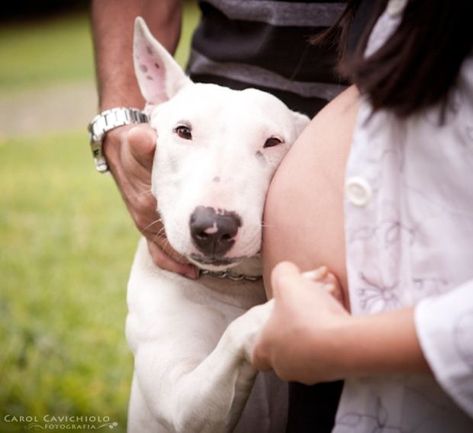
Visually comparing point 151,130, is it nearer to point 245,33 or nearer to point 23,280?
point 245,33

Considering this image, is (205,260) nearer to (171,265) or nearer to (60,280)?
(171,265)

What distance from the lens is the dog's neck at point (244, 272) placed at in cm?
201

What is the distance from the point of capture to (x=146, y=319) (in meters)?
2.05

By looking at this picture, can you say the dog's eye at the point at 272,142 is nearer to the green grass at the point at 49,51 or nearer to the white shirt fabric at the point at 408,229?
the white shirt fabric at the point at 408,229

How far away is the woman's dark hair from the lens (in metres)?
1.38

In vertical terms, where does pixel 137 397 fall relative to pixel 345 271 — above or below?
below

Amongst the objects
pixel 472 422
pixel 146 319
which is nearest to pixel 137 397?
pixel 146 319

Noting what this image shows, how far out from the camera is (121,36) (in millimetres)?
2707

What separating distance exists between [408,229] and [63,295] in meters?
3.30

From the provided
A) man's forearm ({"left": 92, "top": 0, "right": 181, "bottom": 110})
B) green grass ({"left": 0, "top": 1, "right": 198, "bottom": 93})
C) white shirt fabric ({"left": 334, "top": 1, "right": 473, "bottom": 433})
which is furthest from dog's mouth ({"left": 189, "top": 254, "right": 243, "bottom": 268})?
green grass ({"left": 0, "top": 1, "right": 198, "bottom": 93})

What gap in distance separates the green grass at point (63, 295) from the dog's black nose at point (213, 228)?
5.67ft

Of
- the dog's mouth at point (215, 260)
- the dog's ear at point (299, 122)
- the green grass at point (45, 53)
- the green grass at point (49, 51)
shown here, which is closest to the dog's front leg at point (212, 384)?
the dog's mouth at point (215, 260)

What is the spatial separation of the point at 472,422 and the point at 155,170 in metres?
1.01

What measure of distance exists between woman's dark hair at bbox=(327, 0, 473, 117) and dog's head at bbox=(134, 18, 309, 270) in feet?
1.39
